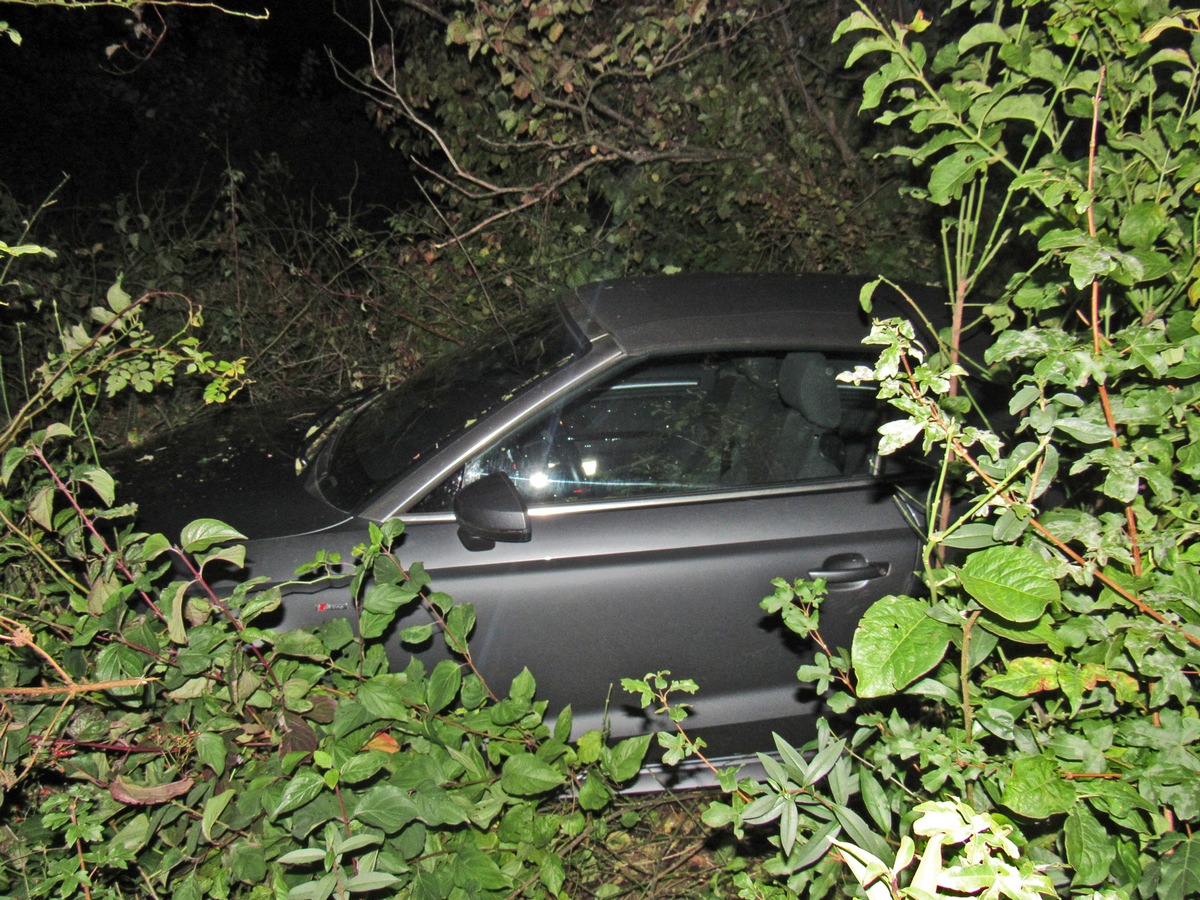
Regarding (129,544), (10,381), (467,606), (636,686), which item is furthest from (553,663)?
(10,381)

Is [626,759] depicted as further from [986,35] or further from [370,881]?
[986,35]

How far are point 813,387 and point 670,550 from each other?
72cm

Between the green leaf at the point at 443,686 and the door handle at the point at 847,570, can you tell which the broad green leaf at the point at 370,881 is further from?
the door handle at the point at 847,570

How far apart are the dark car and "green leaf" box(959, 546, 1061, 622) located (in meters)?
1.03

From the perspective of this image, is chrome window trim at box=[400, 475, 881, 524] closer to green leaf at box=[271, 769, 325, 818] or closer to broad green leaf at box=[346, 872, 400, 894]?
green leaf at box=[271, 769, 325, 818]

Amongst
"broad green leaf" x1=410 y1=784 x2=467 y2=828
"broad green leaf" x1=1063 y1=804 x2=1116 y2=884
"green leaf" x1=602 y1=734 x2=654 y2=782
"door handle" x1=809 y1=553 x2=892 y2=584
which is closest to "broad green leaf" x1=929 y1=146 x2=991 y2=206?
"door handle" x1=809 y1=553 x2=892 y2=584

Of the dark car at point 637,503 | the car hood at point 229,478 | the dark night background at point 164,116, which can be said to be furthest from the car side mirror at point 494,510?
the dark night background at point 164,116

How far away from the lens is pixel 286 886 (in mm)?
1812

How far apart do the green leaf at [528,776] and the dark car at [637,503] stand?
0.51 metres

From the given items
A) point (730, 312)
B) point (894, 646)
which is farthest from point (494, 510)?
point (894, 646)

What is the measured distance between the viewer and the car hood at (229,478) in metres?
2.63

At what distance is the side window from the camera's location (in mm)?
2602

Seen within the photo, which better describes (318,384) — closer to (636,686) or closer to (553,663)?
(553,663)

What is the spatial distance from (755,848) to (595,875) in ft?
1.62
